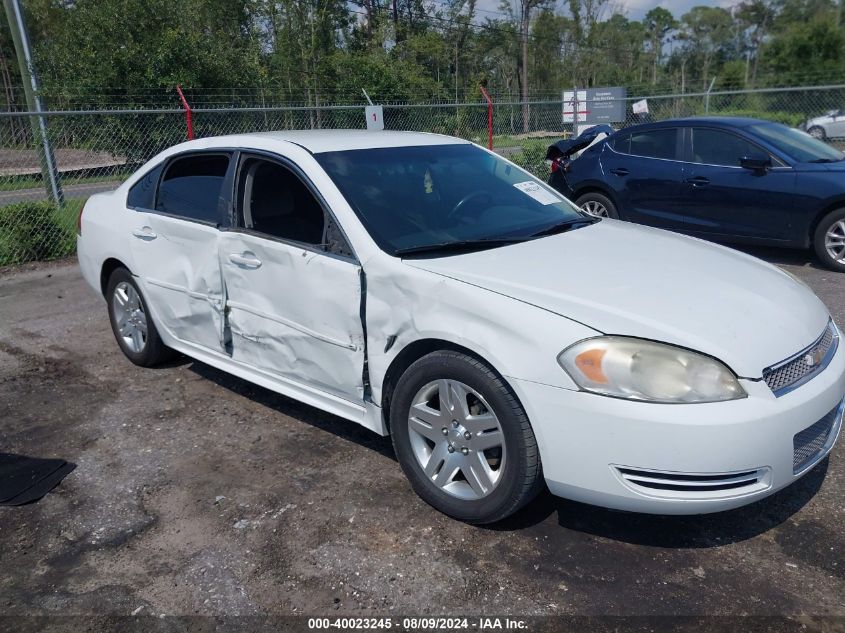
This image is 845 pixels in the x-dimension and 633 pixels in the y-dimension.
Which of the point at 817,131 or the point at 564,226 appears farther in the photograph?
the point at 817,131

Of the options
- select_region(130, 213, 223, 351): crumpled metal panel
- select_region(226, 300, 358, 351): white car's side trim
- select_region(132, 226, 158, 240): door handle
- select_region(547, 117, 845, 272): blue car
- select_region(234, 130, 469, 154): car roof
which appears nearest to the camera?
select_region(226, 300, 358, 351): white car's side trim

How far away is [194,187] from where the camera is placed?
4.42 meters

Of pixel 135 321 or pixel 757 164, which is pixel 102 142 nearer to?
pixel 135 321

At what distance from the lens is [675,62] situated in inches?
3233

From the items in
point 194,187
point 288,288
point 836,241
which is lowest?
point 836,241

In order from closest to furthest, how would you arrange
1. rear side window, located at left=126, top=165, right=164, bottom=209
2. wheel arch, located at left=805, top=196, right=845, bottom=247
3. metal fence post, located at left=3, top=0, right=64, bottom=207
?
rear side window, located at left=126, top=165, right=164, bottom=209, wheel arch, located at left=805, top=196, right=845, bottom=247, metal fence post, located at left=3, top=0, right=64, bottom=207

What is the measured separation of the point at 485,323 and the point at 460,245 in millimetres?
670

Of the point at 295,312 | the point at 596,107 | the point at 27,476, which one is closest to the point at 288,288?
the point at 295,312

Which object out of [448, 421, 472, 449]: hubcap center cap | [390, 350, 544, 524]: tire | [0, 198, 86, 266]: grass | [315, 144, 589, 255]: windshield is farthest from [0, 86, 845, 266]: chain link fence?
[448, 421, 472, 449]: hubcap center cap

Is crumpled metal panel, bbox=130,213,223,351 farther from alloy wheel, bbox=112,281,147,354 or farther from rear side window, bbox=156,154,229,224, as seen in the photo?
alloy wheel, bbox=112,281,147,354

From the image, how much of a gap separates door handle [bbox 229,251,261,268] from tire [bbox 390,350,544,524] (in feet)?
3.76

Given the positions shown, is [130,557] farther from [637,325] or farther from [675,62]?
[675,62]

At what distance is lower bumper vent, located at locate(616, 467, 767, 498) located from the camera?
2594 millimetres

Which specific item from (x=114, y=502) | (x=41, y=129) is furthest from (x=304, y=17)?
(x=114, y=502)
